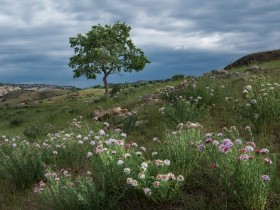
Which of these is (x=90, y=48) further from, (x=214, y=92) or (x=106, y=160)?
(x=106, y=160)

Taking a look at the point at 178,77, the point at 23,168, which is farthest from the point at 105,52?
the point at 23,168

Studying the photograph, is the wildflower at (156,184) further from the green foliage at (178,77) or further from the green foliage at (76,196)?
the green foliage at (178,77)

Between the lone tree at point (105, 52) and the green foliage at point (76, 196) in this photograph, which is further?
the lone tree at point (105, 52)

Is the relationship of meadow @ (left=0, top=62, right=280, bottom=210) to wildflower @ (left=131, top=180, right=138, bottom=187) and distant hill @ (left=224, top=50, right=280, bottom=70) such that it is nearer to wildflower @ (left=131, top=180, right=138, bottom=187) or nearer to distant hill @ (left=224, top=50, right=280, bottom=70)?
wildflower @ (left=131, top=180, right=138, bottom=187)

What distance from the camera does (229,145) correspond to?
5.09 metres

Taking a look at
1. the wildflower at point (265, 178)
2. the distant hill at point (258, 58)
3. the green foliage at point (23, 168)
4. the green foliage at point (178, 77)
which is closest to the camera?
the wildflower at point (265, 178)

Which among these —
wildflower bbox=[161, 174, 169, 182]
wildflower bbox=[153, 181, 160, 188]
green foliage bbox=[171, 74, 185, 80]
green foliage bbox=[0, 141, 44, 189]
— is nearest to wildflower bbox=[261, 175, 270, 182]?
wildflower bbox=[161, 174, 169, 182]

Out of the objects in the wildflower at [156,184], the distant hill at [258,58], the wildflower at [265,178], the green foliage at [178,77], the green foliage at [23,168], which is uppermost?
the distant hill at [258,58]

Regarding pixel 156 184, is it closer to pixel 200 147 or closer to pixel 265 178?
pixel 200 147

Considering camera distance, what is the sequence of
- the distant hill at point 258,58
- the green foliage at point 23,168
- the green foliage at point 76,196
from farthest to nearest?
the distant hill at point 258,58 → the green foliage at point 23,168 → the green foliage at point 76,196

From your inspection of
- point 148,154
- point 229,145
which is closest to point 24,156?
point 148,154

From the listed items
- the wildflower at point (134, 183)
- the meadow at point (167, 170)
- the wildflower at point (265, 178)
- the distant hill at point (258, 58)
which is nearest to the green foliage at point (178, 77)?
the distant hill at point (258, 58)

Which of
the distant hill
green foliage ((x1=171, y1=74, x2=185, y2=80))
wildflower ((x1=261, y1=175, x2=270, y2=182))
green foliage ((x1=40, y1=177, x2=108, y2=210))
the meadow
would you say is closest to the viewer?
wildflower ((x1=261, y1=175, x2=270, y2=182))

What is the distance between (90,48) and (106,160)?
131 ft
